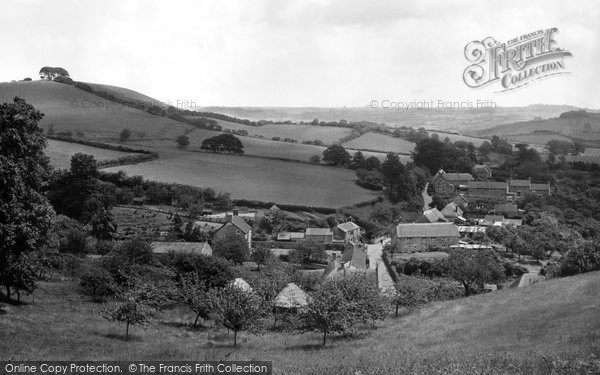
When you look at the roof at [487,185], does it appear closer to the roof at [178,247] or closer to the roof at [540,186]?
the roof at [540,186]

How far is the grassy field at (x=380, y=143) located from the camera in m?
129

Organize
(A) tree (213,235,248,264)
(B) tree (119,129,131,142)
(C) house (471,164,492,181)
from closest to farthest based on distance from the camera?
1. (A) tree (213,235,248,264)
2. (B) tree (119,129,131,142)
3. (C) house (471,164,492,181)

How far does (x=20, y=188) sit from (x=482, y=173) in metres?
98.3

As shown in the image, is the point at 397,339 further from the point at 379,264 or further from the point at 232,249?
the point at 379,264

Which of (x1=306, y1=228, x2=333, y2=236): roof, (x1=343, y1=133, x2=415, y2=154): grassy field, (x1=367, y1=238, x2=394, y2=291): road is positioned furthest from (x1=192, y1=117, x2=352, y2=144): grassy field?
(x1=367, y1=238, x2=394, y2=291): road

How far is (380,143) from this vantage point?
13325 centimetres

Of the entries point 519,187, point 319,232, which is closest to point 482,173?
point 519,187

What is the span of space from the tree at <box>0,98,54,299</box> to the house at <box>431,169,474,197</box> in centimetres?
8657

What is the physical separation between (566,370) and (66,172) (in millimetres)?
69497

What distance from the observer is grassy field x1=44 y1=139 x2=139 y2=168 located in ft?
296

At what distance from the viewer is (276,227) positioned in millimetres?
80062

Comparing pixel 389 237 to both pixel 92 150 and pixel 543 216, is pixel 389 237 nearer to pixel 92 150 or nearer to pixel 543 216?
pixel 543 216

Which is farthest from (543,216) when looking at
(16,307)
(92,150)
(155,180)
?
(16,307)

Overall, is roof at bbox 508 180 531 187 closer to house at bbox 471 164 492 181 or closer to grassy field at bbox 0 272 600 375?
→ house at bbox 471 164 492 181
